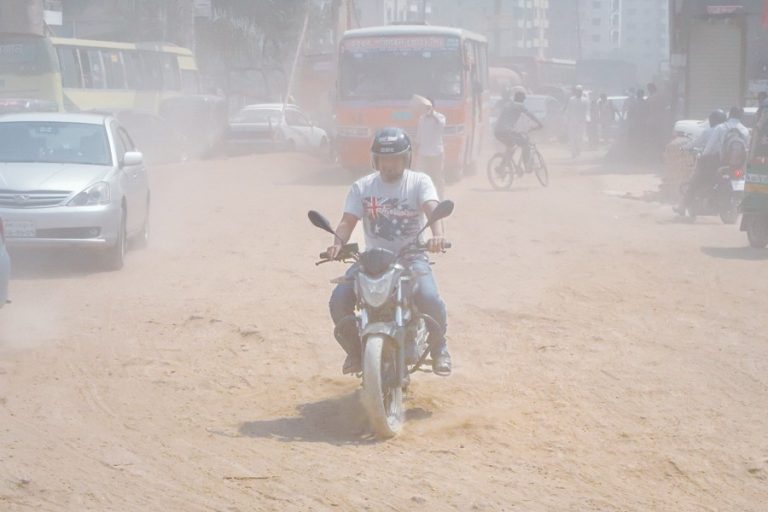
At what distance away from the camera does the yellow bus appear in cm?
3247

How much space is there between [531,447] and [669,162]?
15.9 meters

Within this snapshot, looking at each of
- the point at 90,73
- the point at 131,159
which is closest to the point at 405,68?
the point at 131,159

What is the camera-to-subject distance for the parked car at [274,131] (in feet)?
116

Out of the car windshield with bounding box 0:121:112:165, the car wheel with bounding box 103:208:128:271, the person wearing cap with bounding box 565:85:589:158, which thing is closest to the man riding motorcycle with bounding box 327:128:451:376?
the car wheel with bounding box 103:208:128:271

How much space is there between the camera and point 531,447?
663 cm

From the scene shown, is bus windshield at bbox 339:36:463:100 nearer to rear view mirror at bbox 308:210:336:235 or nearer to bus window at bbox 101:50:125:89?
bus window at bbox 101:50:125:89

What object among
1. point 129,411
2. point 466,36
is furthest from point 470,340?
point 466,36

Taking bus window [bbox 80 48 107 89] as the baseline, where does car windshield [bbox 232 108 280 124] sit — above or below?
below

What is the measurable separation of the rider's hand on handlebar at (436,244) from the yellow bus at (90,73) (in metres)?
22.8

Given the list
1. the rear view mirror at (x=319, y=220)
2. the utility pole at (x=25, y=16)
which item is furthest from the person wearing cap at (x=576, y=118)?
the rear view mirror at (x=319, y=220)

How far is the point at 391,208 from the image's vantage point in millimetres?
7289

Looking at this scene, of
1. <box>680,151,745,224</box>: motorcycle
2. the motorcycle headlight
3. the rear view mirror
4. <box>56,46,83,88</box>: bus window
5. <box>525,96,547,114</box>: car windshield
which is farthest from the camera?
<box>525,96,547,114</box>: car windshield

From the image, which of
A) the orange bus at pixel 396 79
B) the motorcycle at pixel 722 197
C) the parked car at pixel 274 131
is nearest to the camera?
the motorcycle at pixel 722 197

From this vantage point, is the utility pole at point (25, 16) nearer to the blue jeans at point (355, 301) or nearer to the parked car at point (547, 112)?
the parked car at point (547, 112)
